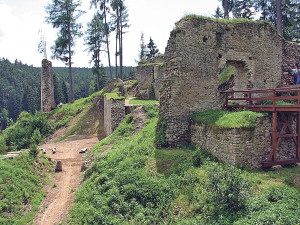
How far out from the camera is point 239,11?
90.6ft

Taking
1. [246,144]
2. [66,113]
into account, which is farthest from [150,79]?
[246,144]

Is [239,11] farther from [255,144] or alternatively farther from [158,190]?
[158,190]

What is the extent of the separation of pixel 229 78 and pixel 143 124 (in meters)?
7.56

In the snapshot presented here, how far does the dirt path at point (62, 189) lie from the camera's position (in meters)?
9.32

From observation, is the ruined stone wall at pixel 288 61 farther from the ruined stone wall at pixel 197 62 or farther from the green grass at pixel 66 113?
the green grass at pixel 66 113

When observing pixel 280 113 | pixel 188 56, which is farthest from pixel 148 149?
pixel 280 113

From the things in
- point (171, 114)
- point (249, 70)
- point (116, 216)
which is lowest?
point (116, 216)

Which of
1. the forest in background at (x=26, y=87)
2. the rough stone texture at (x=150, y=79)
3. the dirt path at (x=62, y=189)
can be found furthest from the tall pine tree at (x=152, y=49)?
the dirt path at (x=62, y=189)

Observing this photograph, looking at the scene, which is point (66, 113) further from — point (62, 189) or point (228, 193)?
point (228, 193)

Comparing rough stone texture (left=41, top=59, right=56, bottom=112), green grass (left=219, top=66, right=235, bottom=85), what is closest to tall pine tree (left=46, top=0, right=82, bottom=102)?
rough stone texture (left=41, top=59, right=56, bottom=112)

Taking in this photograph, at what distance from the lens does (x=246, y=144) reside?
Answer: 9.20 m

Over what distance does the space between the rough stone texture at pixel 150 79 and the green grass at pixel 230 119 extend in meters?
13.5

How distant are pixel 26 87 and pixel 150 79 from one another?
49.1 metres

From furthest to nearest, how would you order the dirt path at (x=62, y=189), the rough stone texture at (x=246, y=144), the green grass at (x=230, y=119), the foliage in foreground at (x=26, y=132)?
the foliage in foreground at (x=26, y=132) → the dirt path at (x=62, y=189) → the green grass at (x=230, y=119) → the rough stone texture at (x=246, y=144)
